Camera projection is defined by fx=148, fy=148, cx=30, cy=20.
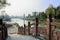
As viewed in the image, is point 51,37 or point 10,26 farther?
point 10,26

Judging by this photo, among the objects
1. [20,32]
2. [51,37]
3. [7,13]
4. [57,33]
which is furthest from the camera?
[7,13]

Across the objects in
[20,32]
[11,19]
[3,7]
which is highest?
[3,7]

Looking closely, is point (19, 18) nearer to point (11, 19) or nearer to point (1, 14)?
point (11, 19)

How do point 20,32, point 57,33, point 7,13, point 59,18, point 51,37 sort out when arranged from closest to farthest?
point 57,33, point 51,37, point 20,32, point 59,18, point 7,13

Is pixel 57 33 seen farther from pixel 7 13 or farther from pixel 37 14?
pixel 7 13

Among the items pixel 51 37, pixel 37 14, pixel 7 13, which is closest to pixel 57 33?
pixel 51 37

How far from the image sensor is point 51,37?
10.3 ft

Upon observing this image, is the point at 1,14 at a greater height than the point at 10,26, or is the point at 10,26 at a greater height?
the point at 1,14

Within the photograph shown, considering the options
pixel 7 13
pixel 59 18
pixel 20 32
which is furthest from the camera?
pixel 7 13

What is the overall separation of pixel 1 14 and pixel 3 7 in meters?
0.33

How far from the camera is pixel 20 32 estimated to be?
19.2ft

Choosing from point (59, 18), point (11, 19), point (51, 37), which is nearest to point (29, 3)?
point (11, 19)

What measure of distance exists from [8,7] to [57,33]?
411cm

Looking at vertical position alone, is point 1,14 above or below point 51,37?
above
